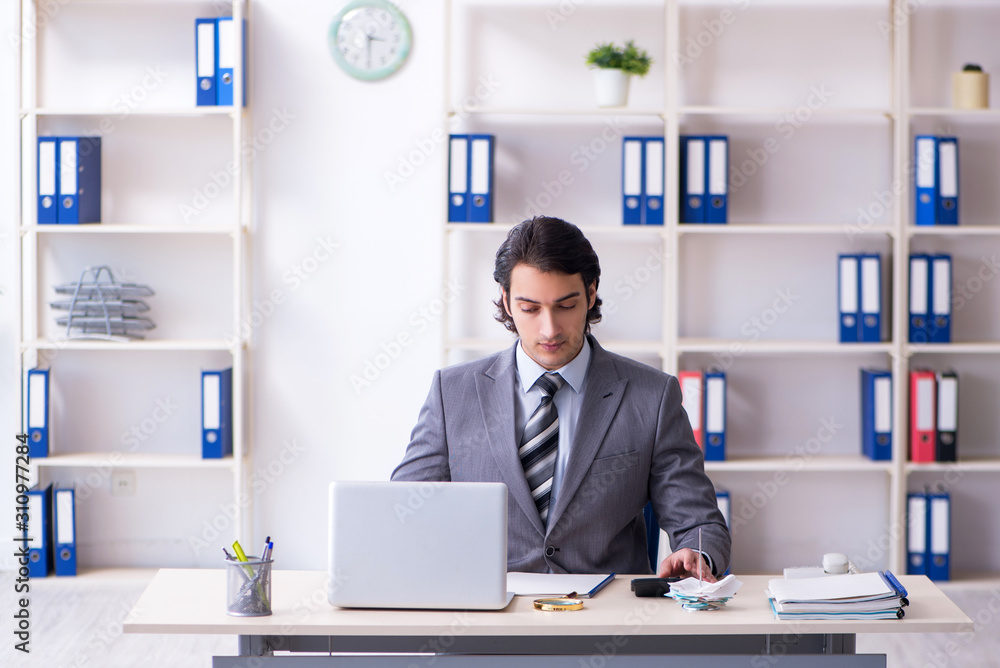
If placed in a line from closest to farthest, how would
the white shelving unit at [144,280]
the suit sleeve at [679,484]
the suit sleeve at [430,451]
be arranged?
the suit sleeve at [679,484] < the suit sleeve at [430,451] < the white shelving unit at [144,280]

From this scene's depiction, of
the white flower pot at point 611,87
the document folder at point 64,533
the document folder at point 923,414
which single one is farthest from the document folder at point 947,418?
the document folder at point 64,533

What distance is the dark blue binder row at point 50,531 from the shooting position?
366cm

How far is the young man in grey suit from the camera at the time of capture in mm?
1950

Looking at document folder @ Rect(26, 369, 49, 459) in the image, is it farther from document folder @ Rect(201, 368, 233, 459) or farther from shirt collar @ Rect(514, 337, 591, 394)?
shirt collar @ Rect(514, 337, 591, 394)

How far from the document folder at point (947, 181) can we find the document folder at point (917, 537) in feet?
3.44

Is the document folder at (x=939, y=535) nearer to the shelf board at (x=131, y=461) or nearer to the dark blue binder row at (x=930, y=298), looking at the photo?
the dark blue binder row at (x=930, y=298)

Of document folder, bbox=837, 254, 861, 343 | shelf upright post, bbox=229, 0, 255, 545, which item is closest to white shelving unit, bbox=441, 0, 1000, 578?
document folder, bbox=837, 254, 861, 343

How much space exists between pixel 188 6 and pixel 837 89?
251 cm

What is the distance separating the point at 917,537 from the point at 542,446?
2.29m

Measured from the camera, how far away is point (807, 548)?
3871 millimetres

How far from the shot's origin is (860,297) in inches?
143

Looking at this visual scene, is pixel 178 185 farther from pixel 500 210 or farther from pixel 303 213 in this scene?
pixel 500 210

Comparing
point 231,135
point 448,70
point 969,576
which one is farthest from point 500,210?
point 969,576

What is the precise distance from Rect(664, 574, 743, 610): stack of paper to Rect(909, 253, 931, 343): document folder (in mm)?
2262
